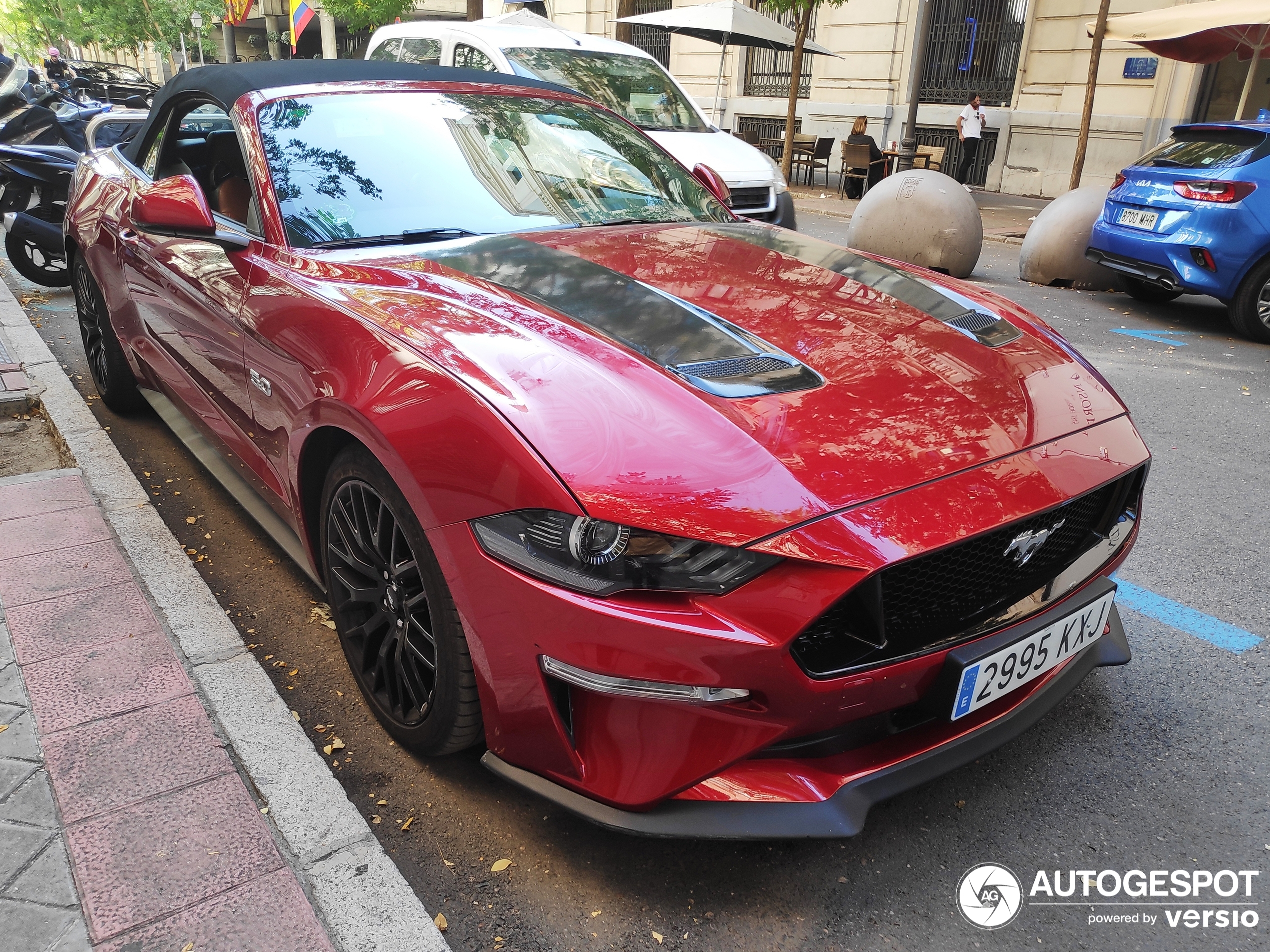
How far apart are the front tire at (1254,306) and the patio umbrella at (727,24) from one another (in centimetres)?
1052

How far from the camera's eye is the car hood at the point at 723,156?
8836 mm

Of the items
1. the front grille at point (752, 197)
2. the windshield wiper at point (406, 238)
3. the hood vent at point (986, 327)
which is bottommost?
the front grille at point (752, 197)

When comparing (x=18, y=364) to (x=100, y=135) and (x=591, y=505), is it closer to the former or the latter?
(x=100, y=135)

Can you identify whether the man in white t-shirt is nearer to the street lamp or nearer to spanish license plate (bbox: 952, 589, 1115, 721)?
spanish license plate (bbox: 952, 589, 1115, 721)

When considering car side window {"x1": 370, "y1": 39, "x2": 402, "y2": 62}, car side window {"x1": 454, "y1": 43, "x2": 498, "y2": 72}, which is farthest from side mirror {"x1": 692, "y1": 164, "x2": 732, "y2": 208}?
car side window {"x1": 370, "y1": 39, "x2": 402, "y2": 62}

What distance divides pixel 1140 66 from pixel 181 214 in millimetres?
16660

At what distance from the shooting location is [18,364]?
5.29m

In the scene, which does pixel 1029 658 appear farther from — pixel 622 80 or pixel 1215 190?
pixel 622 80

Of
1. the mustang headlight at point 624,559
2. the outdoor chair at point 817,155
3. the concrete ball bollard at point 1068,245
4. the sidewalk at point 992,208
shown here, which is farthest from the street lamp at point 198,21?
the mustang headlight at point 624,559

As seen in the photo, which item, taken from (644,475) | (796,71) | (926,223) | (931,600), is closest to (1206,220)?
(926,223)

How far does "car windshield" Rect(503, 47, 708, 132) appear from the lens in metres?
9.43

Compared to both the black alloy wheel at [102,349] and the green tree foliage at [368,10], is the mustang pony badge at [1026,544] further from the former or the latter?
the green tree foliage at [368,10]

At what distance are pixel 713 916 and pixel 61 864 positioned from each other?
1358 millimetres

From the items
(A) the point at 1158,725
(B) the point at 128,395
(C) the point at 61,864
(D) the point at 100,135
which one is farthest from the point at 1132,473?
(D) the point at 100,135
